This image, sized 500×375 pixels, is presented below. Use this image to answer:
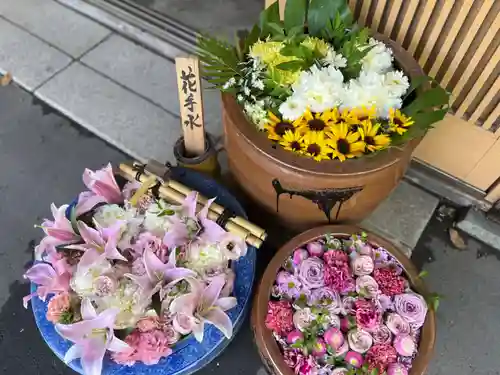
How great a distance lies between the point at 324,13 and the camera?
61.9 inches

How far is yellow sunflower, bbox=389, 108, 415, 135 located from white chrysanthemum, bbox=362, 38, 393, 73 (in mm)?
168

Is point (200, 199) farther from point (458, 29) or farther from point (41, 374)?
point (458, 29)

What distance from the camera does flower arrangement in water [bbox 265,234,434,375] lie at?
1431 millimetres

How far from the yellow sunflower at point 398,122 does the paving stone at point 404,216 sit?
68cm

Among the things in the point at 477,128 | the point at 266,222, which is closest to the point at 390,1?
the point at 477,128

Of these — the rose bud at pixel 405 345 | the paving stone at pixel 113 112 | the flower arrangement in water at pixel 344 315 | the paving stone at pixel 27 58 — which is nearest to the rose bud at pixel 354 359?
the flower arrangement in water at pixel 344 315

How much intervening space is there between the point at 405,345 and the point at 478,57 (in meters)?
0.91

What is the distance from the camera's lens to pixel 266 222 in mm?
1927

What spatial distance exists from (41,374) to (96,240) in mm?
572

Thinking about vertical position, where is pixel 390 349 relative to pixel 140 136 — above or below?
above

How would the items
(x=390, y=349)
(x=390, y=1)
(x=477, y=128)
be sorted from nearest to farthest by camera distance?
1. (x=390, y=349)
2. (x=390, y=1)
3. (x=477, y=128)

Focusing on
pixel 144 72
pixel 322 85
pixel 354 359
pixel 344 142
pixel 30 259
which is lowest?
pixel 30 259

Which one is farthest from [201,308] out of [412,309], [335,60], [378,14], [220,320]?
[378,14]

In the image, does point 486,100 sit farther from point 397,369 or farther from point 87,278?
point 87,278
